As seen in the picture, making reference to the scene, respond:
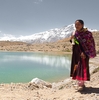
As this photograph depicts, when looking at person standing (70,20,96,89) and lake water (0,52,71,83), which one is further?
lake water (0,52,71,83)

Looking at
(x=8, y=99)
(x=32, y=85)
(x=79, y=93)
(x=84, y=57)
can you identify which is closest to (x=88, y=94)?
(x=79, y=93)

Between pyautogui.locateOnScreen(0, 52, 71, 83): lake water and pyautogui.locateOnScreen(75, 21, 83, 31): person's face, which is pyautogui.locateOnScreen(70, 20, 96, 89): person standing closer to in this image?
pyautogui.locateOnScreen(75, 21, 83, 31): person's face

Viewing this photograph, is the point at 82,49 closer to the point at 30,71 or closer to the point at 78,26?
the point at 78,26

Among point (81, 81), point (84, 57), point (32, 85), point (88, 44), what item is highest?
point (88, 44)

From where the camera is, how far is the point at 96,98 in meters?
5.15

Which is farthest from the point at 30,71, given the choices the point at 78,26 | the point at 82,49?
the point at 78,26

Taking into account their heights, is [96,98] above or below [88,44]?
below

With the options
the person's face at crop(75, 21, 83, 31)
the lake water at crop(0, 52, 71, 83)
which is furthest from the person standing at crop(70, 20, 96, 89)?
the lake water at crop(0, 52, 71, 83)

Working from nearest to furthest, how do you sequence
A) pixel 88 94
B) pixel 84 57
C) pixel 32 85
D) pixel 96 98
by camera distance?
pixel 96 98 < pixel 88 94 < pixel 84 57 < pixel 32 85

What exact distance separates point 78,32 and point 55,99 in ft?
7.49

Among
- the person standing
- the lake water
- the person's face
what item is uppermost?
the person's face

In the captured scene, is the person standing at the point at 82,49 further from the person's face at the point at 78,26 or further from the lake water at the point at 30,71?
the lake water at the point at 30,71

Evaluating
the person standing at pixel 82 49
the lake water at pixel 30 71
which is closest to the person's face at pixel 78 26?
the person standing at pixel 82 49

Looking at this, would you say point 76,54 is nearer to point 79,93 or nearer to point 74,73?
point 74,73
